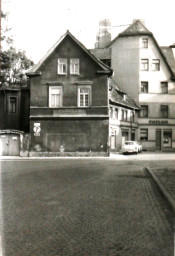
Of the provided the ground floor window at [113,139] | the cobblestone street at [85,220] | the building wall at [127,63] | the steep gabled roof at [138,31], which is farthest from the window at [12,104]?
the cobblestone street at [85,220]

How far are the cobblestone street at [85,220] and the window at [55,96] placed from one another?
2314cm

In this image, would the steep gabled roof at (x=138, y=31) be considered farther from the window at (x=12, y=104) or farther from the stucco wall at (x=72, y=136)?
the stucco wall at (x=72, y=136)

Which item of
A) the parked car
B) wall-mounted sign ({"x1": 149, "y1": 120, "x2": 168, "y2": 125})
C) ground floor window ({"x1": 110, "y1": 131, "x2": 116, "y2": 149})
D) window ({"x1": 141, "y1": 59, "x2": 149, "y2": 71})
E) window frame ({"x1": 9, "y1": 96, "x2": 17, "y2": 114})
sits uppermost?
window ({"x1": 141, "y1": 59, "x2": 149, "y2": 71})

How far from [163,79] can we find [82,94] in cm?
1849

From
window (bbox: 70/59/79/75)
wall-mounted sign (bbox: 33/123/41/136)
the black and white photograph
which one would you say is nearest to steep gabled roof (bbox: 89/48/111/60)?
the black and white photograph

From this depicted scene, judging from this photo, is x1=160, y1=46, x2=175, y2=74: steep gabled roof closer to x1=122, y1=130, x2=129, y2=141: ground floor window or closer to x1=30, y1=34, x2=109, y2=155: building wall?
x1=122, y1=130, x2=129, y2=141: ground floor window

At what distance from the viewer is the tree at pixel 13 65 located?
168 ft

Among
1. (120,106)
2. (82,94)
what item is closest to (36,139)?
(82,94)

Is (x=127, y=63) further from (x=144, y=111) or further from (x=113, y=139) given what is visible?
(x=113, y=139)

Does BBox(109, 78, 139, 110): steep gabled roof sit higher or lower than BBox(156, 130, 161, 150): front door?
higher

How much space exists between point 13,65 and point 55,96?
1832cm

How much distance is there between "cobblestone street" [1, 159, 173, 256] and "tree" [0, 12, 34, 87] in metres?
38.7

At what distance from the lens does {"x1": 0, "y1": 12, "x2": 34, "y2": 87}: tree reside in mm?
51094

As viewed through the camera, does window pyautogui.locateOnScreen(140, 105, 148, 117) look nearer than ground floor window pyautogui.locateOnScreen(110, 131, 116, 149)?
No
